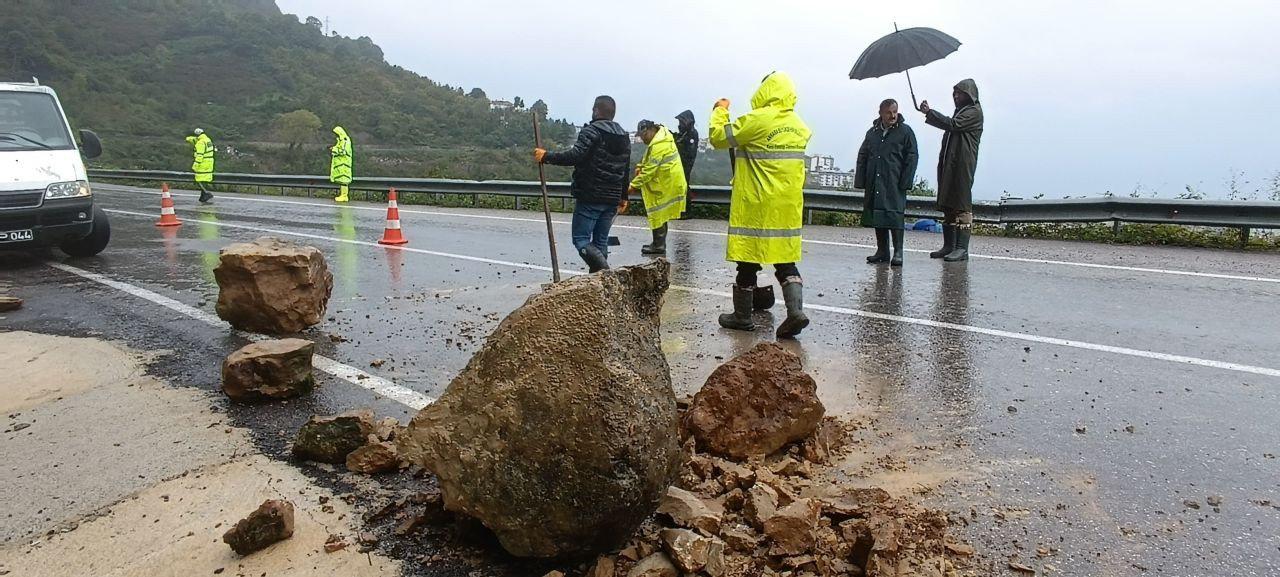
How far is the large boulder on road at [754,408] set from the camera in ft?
12.2

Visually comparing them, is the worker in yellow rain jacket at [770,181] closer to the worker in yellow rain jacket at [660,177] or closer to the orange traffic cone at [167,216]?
the worker in yellow rain jacket at [660,177]

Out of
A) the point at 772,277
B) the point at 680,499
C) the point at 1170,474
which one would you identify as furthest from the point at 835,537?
the point at 772,277

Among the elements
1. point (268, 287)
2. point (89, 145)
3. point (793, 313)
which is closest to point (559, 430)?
point (793, 313)

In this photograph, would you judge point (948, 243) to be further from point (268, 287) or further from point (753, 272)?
point (268, 287)

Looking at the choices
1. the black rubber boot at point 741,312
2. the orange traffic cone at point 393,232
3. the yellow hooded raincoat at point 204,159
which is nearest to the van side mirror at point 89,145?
the orange traffic cone at point 393,232

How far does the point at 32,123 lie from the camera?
9734mm

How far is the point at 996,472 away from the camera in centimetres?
354

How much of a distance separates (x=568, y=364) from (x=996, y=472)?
197 centimetres

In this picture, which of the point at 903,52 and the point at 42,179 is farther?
the point at 42,179

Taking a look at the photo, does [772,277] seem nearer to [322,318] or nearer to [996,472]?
[322,318]

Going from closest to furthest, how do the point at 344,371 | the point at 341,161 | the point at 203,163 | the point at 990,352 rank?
the point at 344,371
the point at 990,352
the point at 341,161
the point at 203,163

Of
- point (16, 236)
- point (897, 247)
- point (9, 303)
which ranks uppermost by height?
point (897, 247)

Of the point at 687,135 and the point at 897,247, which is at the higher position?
the point at 687,135

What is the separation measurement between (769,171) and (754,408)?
2.47 meters
